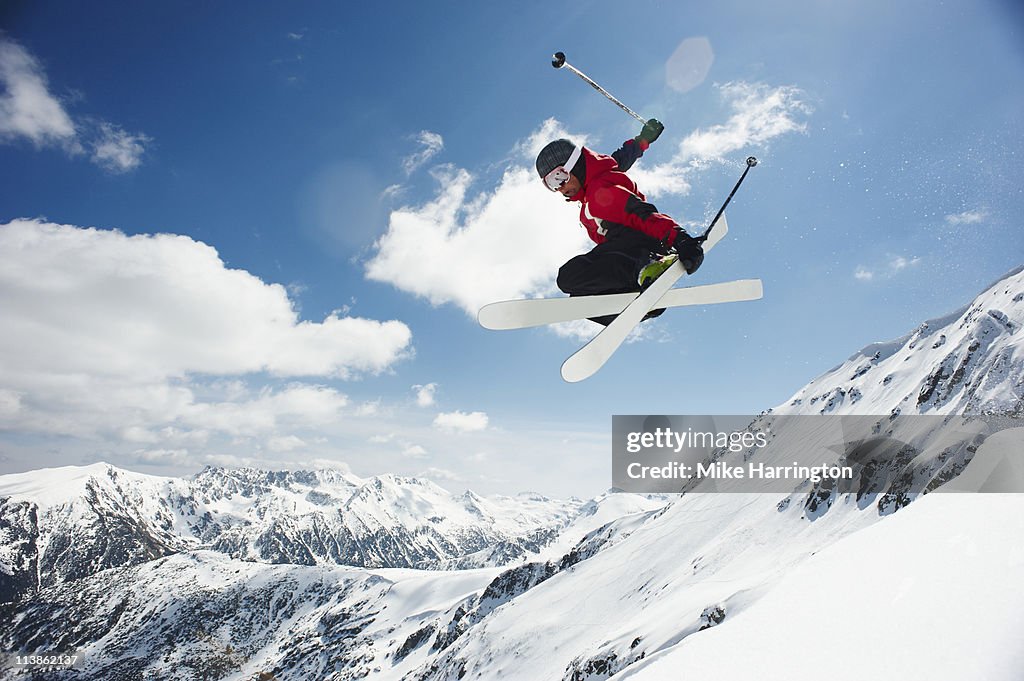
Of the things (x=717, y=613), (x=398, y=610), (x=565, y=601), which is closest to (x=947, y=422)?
(x=717, y=613)

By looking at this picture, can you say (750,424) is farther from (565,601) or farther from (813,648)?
(813,648)

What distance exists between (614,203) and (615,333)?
147 cm

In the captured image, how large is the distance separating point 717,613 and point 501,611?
60242mm

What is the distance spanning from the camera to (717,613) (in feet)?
69.8

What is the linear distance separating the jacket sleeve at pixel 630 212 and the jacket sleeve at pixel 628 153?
803mm

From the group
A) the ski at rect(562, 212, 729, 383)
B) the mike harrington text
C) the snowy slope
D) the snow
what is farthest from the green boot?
the snowy slope

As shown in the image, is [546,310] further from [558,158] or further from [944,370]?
[944,370]

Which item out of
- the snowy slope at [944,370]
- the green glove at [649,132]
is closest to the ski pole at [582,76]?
the green glove at [649,132]

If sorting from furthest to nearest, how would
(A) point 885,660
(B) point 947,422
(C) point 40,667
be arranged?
(C) point 40,667 < (B) point 947,422 < (A) point 885,660

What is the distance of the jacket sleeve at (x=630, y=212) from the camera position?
5.46m

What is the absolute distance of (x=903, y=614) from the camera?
14.3 ft

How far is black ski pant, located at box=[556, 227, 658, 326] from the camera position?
5770 mm
